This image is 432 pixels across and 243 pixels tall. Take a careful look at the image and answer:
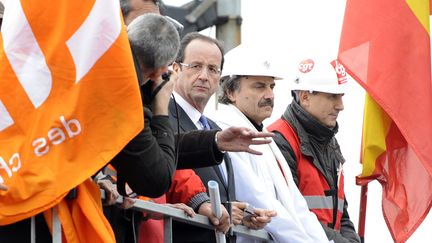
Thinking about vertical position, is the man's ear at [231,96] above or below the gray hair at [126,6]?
below

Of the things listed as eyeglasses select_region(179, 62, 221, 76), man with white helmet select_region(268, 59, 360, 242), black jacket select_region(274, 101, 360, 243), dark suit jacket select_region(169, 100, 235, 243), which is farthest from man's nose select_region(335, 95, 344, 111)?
dark suit jacket select_region(169, 100, 235, 243)

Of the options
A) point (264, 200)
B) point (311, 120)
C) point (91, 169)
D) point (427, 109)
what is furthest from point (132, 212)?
point (427, 109)

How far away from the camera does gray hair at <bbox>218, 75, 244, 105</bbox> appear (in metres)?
7.64

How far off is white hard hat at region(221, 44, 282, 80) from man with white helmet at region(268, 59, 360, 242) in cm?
40

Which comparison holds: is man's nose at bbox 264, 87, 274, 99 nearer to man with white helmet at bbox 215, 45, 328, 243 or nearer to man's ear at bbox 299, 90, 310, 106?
man with white helmet at bbox 215, 45, 328, 243

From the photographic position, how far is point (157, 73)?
5012 millimetres

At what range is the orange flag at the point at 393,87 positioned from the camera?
8320 millimetres

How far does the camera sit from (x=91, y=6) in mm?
4840

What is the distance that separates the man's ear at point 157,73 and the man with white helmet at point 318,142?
2.61 metres

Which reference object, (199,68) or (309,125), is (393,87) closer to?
(309,125)

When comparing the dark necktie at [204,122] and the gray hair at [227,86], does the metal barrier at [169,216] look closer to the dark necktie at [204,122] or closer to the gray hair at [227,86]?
the dark necktie at [204,122]

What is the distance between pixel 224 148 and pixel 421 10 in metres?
3.46

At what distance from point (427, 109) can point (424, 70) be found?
1.00 feet

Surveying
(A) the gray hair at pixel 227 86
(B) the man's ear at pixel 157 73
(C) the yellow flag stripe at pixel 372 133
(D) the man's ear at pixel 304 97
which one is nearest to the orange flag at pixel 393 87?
(C) the yellow flag stripe at pixel 372 133
